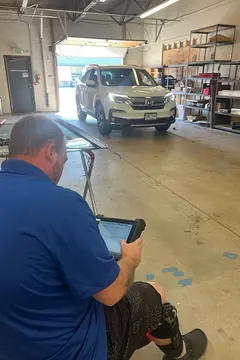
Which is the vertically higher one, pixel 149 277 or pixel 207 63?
pixel 207 63

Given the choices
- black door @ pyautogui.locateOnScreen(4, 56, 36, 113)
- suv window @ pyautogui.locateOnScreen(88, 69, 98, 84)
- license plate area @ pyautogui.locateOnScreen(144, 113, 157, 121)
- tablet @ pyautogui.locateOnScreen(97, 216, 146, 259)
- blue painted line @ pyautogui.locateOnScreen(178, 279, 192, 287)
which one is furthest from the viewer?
black door @ pyautogui.locateOnScreen(4, 56, 36, 113)

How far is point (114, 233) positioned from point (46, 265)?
851 millimetres

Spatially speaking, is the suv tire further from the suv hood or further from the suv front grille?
the suv hood

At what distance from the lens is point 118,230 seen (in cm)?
158

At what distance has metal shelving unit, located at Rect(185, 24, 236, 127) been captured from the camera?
7809mm

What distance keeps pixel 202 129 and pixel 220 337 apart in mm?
7053

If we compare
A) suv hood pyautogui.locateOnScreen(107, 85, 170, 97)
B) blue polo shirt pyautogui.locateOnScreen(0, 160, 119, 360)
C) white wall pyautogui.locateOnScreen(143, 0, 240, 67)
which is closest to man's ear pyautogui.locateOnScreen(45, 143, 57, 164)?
blue polo shirt pyautogui.locateOnScreen(0, 160, 119, 360)

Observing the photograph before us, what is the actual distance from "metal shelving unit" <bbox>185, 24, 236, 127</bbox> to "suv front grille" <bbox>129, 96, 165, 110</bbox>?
6.68 ft

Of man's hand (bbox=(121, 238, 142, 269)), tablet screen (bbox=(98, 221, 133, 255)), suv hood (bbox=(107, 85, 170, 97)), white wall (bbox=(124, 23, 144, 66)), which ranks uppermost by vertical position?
white wall (bbox=(124, 23, 144, 66))

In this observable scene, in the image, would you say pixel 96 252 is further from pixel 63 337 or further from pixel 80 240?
pixel 63 337

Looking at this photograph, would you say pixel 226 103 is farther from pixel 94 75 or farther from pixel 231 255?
pixel 231 255

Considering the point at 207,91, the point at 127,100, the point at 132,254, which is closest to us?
the point at 132,254

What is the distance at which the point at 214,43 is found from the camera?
25.3 feet

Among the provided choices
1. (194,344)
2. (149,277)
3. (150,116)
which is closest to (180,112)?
(150,116)
